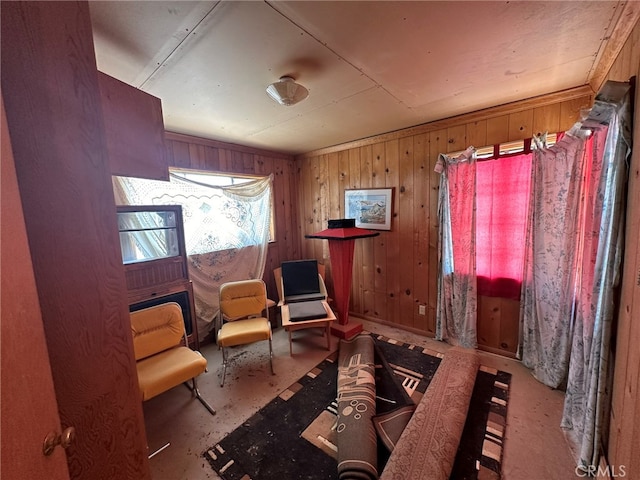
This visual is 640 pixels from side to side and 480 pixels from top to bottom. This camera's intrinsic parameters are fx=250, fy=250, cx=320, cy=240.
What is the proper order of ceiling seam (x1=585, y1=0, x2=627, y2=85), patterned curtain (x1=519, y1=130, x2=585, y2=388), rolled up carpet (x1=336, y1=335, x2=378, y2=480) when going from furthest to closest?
1. patterned curtain (x1=519, y1=130, x2=585, y2=388)
2. rolled up carpet (x1=336, y1=335, x2=378, y2=480)
3. ceiling seam (x1=585, y1=0, x2=627, y2=85)

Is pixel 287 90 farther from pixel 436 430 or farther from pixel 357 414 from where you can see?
pixel 436 430

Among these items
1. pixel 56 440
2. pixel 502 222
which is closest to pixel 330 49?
pixel 56 440

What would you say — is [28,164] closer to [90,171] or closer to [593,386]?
[90,171]

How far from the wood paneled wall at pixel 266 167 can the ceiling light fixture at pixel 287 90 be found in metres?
1.56

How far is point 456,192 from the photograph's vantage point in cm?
254

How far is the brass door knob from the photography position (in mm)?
612

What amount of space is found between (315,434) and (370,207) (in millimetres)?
2409

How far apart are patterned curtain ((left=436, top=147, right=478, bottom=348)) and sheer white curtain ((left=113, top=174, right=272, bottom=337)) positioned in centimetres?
220

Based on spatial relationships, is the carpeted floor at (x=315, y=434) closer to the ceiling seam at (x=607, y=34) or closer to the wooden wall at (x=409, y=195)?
the wooden wall at (x=409, y=195)

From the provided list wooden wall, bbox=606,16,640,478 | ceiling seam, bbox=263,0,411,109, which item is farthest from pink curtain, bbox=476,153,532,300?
ceiling seam, bbox=263,0,411,109

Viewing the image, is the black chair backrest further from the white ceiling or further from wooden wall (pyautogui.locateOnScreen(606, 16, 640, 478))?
wooden wall (pyautogui.locateOnScreen(606, 16, 640, 478))

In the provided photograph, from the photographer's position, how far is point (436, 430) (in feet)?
5.00

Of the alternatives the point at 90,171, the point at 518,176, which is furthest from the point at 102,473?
the point at 518,176

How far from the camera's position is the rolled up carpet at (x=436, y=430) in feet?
4.26
